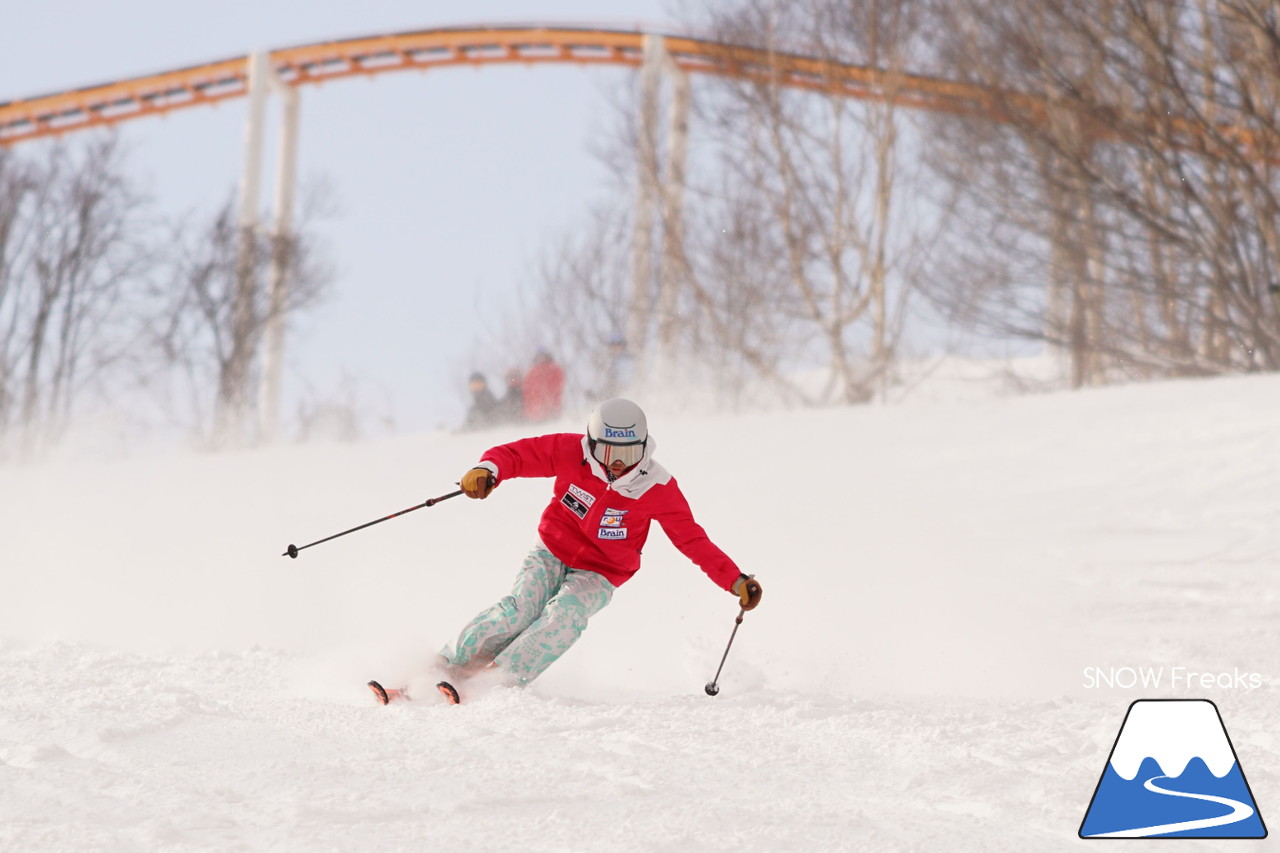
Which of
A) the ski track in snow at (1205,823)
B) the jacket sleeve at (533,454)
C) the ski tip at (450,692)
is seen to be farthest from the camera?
the jacket sleeve at (533,454)

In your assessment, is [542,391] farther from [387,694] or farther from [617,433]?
[387,694]

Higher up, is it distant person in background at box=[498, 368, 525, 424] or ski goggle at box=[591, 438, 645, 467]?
distant person in background at box=[498, 368, 525, 424]

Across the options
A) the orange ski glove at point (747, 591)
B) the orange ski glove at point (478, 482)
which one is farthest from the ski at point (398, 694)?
the orange ski glove at point (747, 591)

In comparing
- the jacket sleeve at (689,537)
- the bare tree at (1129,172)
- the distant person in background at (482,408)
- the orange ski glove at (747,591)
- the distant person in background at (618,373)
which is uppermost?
the bare tree at (1129,172)

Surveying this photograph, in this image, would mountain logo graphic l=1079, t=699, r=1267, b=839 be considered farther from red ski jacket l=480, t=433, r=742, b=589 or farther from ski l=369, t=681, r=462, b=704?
ski l=369, t=681, r=462, b=704

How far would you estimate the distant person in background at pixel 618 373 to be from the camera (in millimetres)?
14672

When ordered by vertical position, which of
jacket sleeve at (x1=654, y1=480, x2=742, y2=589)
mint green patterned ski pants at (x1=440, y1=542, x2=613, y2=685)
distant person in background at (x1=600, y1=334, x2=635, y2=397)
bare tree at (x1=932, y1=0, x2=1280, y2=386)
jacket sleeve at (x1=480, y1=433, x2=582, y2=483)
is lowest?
mint green patterned ski pants at (x1=440, y1=542, x2=613, y2=685)

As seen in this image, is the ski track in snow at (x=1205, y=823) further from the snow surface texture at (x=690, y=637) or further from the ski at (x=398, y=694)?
the ski at (x=398, y=694)

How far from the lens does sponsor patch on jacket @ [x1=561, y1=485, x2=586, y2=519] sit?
171 inches

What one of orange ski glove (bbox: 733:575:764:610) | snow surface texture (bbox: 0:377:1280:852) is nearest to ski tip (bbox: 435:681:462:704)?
snow surface texture (bbox: 0:377:1280:852)

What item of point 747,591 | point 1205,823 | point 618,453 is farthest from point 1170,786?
point 618,453

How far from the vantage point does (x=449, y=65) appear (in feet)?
60.4

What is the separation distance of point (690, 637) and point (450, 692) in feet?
6.56

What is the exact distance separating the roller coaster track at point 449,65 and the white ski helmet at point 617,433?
31.8 feet
